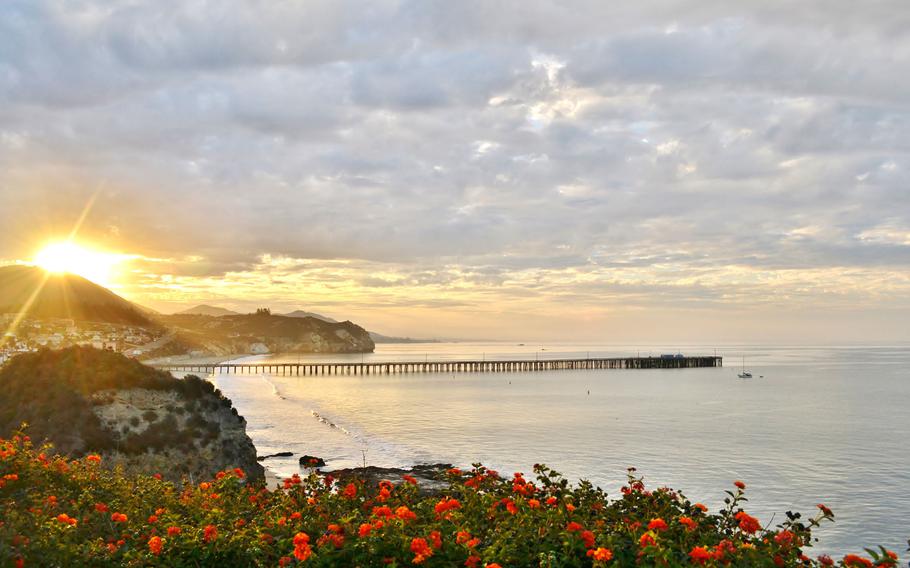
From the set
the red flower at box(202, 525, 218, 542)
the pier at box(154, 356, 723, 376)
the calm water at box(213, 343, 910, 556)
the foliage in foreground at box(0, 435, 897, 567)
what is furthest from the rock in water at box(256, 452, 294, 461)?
the pier at box(154, 356, 723, 376)

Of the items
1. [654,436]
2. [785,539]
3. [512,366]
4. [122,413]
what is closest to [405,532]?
[785,539]

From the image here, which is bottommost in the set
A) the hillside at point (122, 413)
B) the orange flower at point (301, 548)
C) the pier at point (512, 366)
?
the pier at point (512, 366)

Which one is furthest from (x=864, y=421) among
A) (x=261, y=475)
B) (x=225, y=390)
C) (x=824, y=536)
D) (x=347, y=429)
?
(x=225, y=390)

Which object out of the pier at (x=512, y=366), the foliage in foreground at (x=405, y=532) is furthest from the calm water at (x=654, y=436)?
the pier at (x=512, y=366)

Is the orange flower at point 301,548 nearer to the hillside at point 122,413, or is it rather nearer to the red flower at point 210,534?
the red flower at point 210,534

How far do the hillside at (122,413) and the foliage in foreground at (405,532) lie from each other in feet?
67.2

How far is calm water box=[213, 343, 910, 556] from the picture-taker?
115 feet

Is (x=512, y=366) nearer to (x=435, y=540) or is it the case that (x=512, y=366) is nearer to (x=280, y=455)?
(x=280, y=455)

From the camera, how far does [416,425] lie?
201 feet

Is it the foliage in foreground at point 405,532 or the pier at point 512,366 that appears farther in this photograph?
the pier at point 512,366

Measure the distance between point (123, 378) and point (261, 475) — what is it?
8799mm

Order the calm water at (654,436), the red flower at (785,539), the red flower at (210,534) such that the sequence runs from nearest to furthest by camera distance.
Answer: the red flower at (785,539) < the red flower at (210,534) < the calm water at (654,436)

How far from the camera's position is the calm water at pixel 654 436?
115 feet

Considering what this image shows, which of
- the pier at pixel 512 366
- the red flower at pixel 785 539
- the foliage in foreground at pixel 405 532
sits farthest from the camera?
the pier at pixel 512 366
